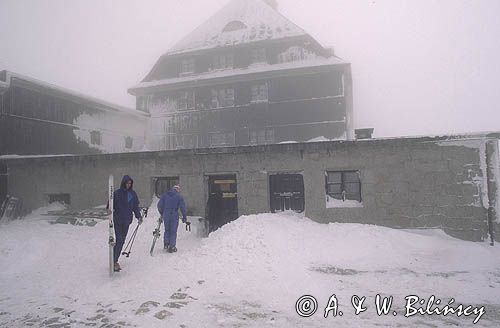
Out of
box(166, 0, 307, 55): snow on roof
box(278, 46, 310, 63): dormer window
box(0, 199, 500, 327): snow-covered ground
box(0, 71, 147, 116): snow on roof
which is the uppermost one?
box(166, 0, 307, 55): snow on roof

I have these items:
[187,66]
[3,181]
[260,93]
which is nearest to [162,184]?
[3,181]

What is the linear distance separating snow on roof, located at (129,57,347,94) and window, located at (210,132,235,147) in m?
4.29

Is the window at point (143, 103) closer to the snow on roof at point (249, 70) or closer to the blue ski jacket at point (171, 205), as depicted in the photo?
the snow on roof at point (249, 70)

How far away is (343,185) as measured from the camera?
34.2 feet

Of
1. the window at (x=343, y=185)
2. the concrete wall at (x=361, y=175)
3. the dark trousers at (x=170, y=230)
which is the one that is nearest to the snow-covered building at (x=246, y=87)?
the concrete wall at (x=361, y=175)

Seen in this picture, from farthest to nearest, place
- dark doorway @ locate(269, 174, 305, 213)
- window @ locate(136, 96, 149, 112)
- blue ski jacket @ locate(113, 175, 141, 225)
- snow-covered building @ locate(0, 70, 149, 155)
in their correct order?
window @ locate(136, 96, 149, 112), snow-covered building @ locate(0, 70, 149, 155), dark doorway @ locate(269, 174, 305, 213), blue ski jacket @ locate(113, 175, 141, 225)

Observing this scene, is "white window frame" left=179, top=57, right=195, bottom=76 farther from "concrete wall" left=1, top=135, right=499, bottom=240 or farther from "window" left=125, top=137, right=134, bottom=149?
"concrete wall" left=1, top=135, right=499, bottom=240

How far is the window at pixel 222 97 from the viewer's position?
80.1 feet

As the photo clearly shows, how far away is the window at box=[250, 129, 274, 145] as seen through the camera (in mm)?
23367

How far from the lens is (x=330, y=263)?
7406 millimetres

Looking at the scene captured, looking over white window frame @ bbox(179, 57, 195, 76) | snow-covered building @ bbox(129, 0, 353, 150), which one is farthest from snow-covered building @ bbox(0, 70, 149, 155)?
white window frame @ bbox(179, 57, 195, 76)

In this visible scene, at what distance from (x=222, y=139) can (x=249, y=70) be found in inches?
216

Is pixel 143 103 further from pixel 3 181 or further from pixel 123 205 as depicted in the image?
pixel 123 205

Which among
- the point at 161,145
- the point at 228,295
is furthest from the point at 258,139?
the point at 228,295
